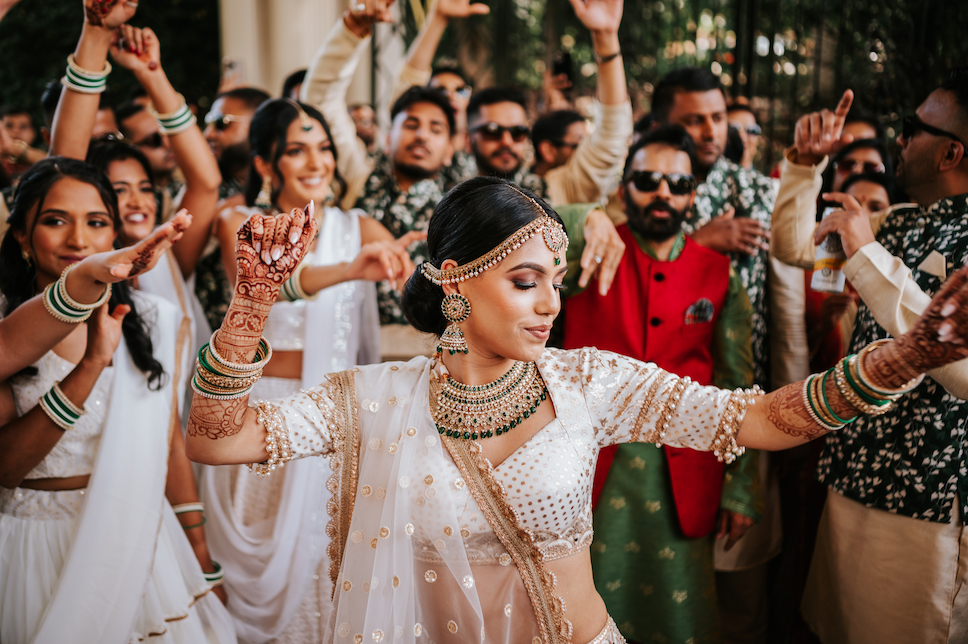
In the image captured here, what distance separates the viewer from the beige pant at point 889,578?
1.96m

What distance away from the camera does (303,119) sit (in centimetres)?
289

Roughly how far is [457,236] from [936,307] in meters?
0.99

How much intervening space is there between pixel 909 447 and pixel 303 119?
2550 millimetres

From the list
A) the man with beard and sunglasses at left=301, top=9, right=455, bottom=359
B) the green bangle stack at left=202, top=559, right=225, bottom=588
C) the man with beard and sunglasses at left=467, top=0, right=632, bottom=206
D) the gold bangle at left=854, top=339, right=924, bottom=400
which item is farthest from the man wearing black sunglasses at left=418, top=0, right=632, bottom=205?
the green bangle stack at left=202, top=559, right=225, bottom=588

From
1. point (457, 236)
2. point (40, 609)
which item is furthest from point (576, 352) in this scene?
point (40, 609)

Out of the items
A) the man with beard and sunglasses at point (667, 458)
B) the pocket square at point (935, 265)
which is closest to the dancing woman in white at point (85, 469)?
the man with beard and sunglasses at point (667, 458)

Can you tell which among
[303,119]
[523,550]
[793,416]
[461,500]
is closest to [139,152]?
[303,119]

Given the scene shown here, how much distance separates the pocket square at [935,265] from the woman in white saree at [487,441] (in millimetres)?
856

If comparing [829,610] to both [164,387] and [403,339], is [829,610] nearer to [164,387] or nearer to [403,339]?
[403,339]

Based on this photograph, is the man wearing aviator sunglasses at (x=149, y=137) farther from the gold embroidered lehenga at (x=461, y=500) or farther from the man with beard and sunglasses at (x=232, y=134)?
the gold embroidered lehenga at (x=461, y=500)

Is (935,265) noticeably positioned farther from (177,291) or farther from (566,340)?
(177,291)

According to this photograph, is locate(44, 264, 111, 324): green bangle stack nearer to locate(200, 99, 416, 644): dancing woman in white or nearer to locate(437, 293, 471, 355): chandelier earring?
locate(200, 99, 416, 644): dancing woman in white

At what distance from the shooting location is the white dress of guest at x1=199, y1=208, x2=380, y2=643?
253 centimetres

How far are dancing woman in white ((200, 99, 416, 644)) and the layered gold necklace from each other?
Result: 2.07 ft
